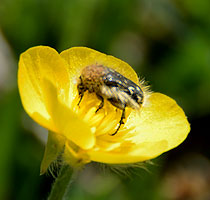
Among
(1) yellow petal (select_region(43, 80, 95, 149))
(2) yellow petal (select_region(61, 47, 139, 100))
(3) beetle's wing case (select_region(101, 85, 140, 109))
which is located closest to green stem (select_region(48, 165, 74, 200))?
Answer: (1) yellow petal (select_region(43, 80, 95, 149))

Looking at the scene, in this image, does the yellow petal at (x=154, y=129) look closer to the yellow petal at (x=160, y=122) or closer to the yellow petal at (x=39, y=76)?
the yellow petal at (x=160, y=122)

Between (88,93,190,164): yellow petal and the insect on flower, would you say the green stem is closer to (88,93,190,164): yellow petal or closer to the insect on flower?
(88,93,190,164): yellow petal

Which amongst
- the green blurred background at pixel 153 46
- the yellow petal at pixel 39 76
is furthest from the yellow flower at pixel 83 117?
the green blurred background at pixel 153 46

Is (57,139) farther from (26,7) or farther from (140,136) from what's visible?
(26,7)

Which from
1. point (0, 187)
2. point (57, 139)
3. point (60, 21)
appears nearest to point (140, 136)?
point (57, 139)

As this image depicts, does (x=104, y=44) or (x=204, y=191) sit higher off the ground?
(x=104, y=44)

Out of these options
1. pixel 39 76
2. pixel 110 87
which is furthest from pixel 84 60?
pixel 110 87

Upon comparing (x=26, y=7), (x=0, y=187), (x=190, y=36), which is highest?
(x=190, y=36)
